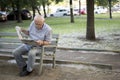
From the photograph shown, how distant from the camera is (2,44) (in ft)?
26.5

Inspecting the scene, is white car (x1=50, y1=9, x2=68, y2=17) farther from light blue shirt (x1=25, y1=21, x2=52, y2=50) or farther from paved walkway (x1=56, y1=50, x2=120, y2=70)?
light blue shirt (x1=25, y1=21, x2=52, y2=50)

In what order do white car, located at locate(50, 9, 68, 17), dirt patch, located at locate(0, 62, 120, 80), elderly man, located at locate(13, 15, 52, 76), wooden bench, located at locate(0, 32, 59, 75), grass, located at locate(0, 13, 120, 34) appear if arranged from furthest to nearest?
white car, located at locate(50, 9, 68, 17), grass, located at locate(0, 13, 120, 34), wooden bench, located at locate(0, 32, 59, 75), elderly man, located at locate(13, 15, 52, 76), dirt patch, located at locate(0, 62, 120, 80)

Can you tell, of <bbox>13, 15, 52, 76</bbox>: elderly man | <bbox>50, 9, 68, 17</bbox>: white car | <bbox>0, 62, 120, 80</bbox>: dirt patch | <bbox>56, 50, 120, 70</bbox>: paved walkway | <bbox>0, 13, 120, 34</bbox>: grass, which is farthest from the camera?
<bbox>50, 9, 68, 17</bbox>: white car

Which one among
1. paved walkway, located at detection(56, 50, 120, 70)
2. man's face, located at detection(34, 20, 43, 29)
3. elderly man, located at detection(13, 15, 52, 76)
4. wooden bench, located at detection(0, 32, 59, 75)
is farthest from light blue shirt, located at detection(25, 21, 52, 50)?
paved walkway, located at detection(56, 50, 120, 70)

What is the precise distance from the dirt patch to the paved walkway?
1.22 feet

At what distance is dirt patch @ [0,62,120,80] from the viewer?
6758 millimetres

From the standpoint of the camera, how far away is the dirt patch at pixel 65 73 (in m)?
6.76

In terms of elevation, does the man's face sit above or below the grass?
above

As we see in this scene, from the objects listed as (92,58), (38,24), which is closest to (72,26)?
(92,58)

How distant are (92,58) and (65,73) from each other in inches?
68.0

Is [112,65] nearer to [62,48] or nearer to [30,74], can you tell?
[30,74]

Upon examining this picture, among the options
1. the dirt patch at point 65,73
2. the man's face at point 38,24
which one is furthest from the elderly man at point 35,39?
the dirt patch at point 65,73

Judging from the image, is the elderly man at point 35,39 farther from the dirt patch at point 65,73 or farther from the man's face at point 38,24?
the dirt patch at point 65,73

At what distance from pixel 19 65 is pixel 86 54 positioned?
2.89m
